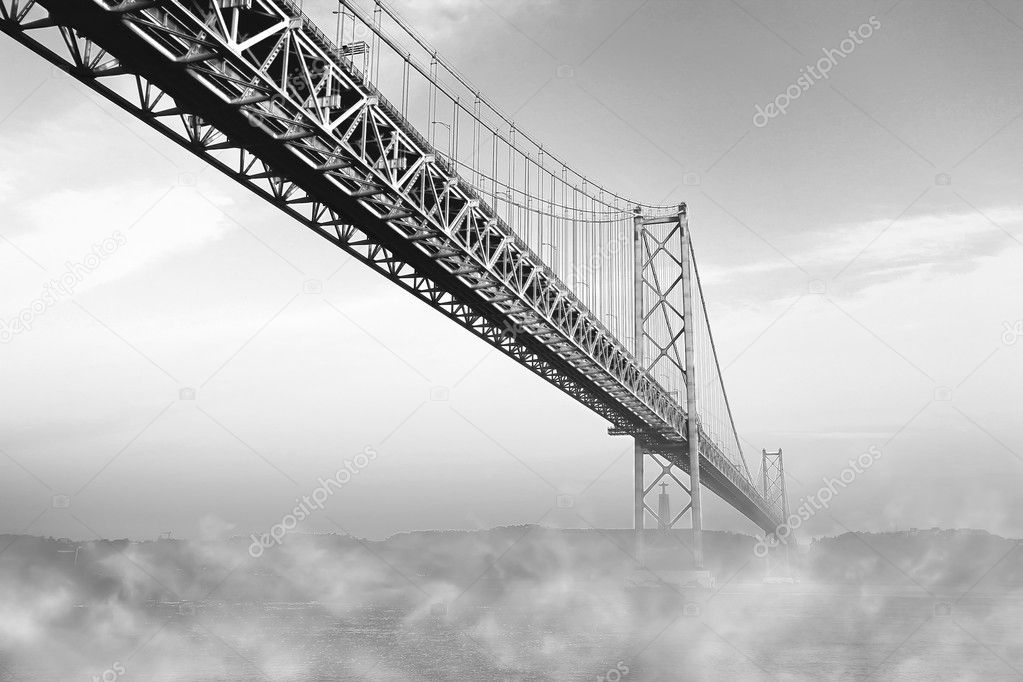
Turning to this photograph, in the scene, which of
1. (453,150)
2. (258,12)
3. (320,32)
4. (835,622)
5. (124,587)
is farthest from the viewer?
(124,587)

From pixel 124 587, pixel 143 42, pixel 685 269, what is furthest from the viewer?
pixel 124 587

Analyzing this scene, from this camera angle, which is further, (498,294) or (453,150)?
(498,294)

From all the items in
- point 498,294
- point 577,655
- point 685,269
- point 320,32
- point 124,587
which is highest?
point 685,269

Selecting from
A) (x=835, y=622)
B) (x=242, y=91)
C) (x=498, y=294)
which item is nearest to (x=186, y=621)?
(x=835, y=622)

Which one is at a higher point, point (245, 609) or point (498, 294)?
point (498, 294)

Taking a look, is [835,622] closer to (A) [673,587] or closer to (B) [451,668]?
(A) [673,587]

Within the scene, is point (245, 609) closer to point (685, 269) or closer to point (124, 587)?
point (124, 587)

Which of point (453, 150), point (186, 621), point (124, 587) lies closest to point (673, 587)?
point (453, 150)

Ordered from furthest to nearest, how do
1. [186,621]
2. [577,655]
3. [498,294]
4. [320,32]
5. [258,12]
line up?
1. [186,621]
2. [577,655]
3. [498,294]
4. [320,32]
5. [258,12]

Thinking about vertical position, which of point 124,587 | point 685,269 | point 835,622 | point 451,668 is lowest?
point 124,587
